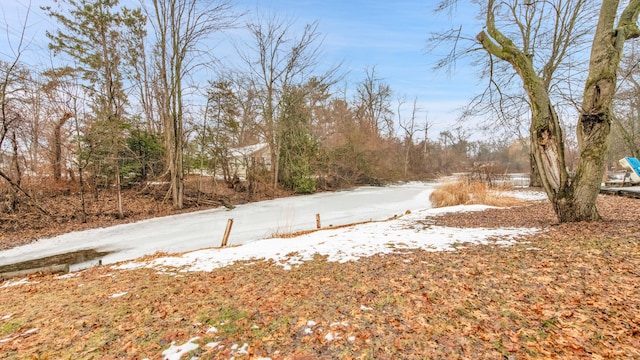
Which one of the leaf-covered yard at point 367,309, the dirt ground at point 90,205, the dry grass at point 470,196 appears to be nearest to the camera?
the leaf-covered yard at point 367,309

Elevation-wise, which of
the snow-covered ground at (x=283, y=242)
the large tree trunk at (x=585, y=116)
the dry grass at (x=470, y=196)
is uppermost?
the large tree trunk at (x=585, y=116)

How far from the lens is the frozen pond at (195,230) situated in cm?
607

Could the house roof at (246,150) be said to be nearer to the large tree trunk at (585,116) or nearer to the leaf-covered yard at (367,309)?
the leaf-covered yard at (367,309)

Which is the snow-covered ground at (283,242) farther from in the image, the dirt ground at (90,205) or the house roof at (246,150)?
the house roof at (246,150)

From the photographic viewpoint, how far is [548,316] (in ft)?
6.75

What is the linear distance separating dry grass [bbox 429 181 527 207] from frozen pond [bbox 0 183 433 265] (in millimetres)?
767

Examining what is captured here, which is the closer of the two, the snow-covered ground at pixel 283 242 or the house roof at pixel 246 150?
the snow-covered ground at pixel 283 242

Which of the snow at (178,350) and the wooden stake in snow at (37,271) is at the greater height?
the snow at (178,350)

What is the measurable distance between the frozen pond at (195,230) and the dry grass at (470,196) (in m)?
0.77

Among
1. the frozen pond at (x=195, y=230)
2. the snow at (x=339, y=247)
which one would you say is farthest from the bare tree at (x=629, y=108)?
the snow at (x=339, y=247)

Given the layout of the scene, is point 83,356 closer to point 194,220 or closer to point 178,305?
point 178,305

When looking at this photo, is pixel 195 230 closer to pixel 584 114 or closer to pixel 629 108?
pixel 584 114

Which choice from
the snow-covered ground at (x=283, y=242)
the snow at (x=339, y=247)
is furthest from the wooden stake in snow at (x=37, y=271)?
the snow at (x=339, y=247)

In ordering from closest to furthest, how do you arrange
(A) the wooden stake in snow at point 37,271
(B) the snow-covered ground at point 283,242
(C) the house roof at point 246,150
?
(B) the snow-covered ground at point 283,242, (A) the wooden stake in snow at point 37,271, (C) the house roof at point 246,150
